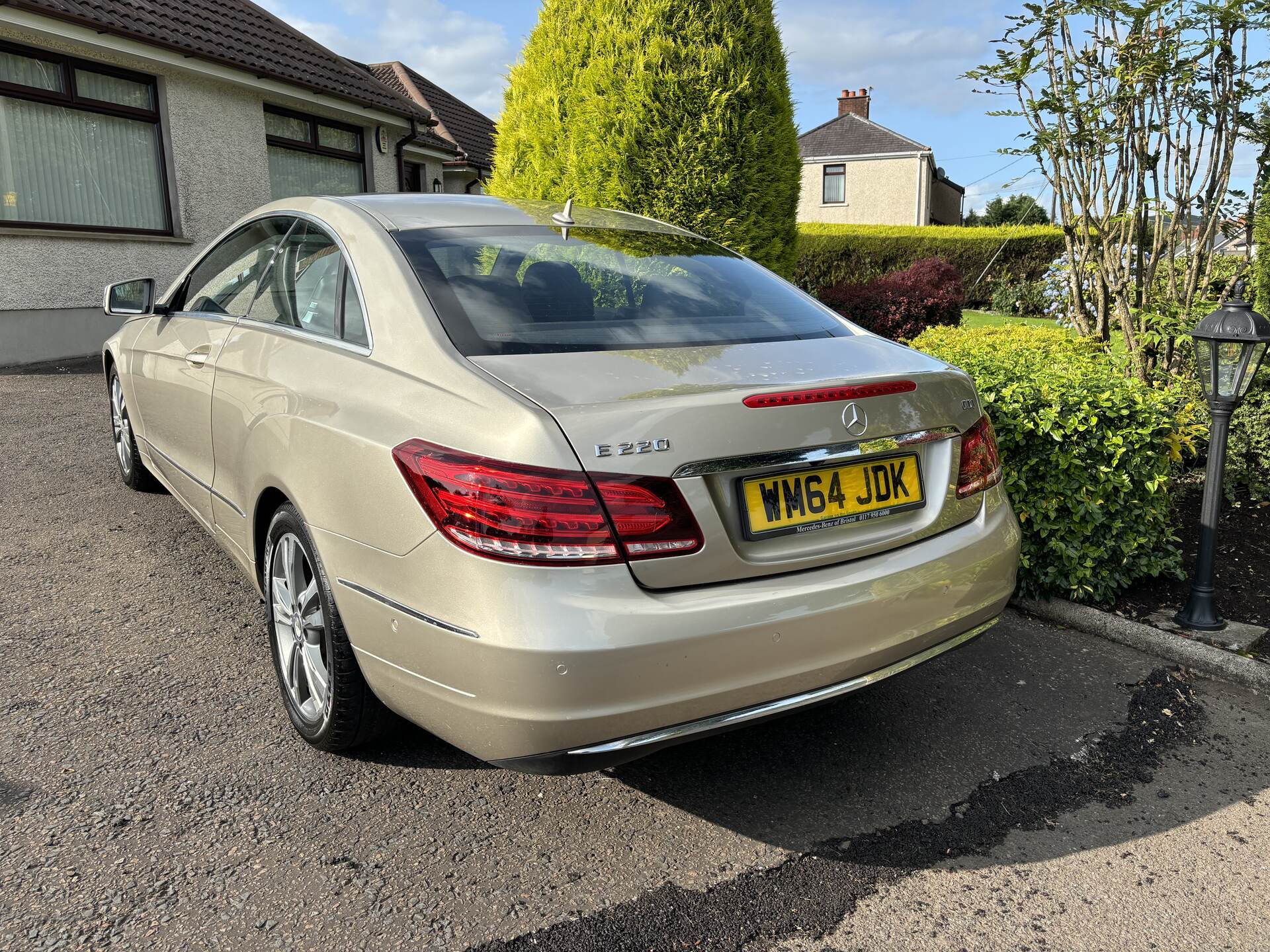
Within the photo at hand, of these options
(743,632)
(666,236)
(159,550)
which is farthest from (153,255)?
(743,632)

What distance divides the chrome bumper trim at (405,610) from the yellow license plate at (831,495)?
0.66 meters

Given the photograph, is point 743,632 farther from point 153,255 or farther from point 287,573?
point 153,255

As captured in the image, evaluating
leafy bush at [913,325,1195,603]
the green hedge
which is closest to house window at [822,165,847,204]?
the green hedge

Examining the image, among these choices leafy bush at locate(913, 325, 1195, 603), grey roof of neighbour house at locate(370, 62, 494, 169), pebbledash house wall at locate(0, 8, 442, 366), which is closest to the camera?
leafy bush at locate(913, 325, 1195, 603)

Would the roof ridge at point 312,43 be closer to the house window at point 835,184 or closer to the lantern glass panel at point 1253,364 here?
the lantern glass panel at point 1253,364

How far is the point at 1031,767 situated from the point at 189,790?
92.4 inches

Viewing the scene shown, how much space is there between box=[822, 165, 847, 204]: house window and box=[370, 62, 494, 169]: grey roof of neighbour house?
19966mm

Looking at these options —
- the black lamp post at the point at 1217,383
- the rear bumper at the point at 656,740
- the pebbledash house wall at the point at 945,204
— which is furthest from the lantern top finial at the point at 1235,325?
the pebbledash house wall at the point at 945,204

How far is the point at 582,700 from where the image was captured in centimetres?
196

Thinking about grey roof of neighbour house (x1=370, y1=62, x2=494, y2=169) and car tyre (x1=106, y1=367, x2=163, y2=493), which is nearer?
car tyre (x1=106, y1=367, x2=163, y2=493)

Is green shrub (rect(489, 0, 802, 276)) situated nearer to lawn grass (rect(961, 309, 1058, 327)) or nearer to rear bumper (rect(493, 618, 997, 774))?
rear bumper (rect(493, 618, 997, 774))

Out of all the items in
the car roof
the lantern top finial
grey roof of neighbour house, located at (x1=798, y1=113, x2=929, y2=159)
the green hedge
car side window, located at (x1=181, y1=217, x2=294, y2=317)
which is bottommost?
the lantern top finial

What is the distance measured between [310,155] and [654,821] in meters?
14.1

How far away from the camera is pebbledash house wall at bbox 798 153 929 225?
39375 mm
